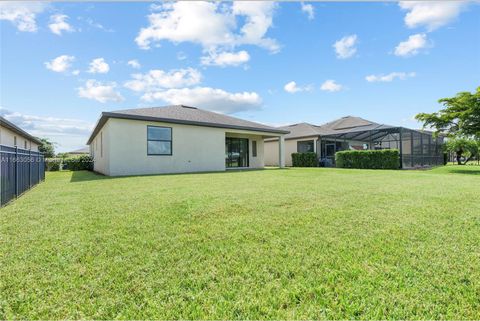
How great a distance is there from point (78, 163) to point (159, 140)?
12407mm

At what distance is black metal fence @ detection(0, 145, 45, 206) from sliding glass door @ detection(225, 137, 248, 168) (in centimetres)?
1198

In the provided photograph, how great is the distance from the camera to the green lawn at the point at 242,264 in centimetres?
179

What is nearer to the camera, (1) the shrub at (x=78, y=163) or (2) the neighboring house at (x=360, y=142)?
(2) the neighboring house at (x=360, y=142)

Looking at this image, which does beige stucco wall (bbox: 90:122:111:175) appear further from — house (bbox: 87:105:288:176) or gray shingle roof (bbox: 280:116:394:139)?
gray shingle roof (bbox: 280:116:394:139)

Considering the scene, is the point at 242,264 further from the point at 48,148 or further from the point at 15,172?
the point at 48,148

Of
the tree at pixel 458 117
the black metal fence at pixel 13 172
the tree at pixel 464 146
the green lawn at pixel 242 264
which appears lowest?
the green lawn at pixel 242 264

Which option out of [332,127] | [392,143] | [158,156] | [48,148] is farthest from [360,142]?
[48,148]

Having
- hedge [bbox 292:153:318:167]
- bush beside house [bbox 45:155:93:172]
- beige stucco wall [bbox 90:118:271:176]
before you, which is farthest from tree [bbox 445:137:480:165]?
bush beside house [bbox 45:155:93:172]

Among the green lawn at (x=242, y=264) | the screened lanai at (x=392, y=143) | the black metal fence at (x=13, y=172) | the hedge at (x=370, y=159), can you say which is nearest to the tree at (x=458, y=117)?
the screened lanai at (x=392, y=143)

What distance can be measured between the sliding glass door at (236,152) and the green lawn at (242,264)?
1413cm

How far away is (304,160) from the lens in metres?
21.8

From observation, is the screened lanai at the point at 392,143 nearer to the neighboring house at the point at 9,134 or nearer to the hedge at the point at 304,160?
the hedge at the point at 304,160

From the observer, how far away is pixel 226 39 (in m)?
12.2

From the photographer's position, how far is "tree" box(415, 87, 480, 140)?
14.6 meters
